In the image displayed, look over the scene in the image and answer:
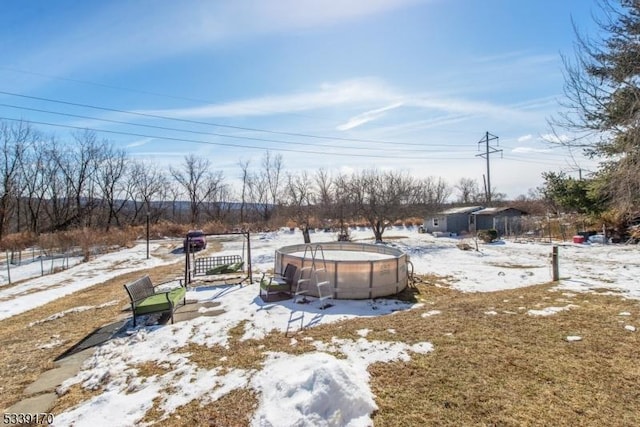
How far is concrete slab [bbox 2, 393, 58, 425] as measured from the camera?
3729mm

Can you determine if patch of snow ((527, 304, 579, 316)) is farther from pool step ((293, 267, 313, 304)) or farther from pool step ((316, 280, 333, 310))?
pool step ((293, 267, 313, 304))

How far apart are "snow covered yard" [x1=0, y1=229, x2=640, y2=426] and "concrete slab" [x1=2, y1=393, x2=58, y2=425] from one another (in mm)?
153

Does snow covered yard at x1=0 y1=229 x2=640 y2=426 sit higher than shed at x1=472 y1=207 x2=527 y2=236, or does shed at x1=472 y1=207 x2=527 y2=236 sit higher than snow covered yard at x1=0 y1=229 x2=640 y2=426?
shed at x1=472 y1=207 x2=527 y2=236

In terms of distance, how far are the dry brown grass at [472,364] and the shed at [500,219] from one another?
2122 centimetres

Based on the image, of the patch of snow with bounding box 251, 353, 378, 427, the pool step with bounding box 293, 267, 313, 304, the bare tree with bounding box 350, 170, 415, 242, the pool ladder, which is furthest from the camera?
the bare tree with bounding box 350, 170, 415, 242

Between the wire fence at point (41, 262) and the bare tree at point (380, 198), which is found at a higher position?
the bare tree at point (380, 198)

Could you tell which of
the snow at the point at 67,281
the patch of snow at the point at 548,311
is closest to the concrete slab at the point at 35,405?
the snow at the point at 67,281

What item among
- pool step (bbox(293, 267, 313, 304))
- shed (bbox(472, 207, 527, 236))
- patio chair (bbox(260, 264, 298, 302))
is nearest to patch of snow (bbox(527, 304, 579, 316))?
pool step (bbox(293, 267, 313, 304))

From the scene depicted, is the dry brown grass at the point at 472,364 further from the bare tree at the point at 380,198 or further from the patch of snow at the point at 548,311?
the bare tree at the point at 380,198

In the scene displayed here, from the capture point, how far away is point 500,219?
27.5 m

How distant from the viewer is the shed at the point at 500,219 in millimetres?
26359

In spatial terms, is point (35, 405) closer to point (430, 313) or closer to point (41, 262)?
point (430, 313)

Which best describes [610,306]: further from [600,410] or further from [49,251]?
[49,251]

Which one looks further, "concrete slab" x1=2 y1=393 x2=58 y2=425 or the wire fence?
the wire fence
